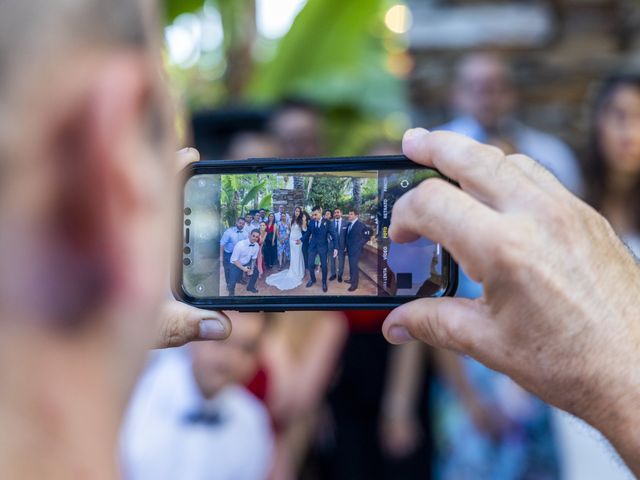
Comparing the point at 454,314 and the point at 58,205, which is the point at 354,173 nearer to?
the point at 454,314

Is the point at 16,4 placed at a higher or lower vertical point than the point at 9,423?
higher

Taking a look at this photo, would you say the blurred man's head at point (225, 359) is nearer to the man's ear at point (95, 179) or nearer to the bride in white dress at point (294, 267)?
the bride in white dress at point (294, 267)

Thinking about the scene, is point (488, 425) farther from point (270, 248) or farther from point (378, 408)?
point (270, 248)

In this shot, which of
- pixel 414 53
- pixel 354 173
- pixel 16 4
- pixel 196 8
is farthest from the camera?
pixel 196 8

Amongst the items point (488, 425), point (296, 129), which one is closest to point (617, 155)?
point (488, 425)

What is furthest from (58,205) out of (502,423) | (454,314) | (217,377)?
(502,423)

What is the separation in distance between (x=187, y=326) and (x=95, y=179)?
0.65m

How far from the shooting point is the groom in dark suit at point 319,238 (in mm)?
1325

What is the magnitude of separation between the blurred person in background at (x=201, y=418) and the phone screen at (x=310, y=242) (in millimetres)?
1233

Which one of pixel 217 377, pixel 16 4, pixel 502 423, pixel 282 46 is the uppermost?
pixel 16 4

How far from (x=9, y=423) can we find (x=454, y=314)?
25.7 inches

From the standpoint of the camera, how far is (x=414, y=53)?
501 centimetres

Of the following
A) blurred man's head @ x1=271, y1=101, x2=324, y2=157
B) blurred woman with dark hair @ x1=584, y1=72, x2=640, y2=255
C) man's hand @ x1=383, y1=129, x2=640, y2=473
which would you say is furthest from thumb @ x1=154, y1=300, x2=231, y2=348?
blurred man's head @ x1=271, y1=101, x2=324, y2=157

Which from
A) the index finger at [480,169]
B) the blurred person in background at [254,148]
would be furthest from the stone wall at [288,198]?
the blurred person in background at [254,148]
